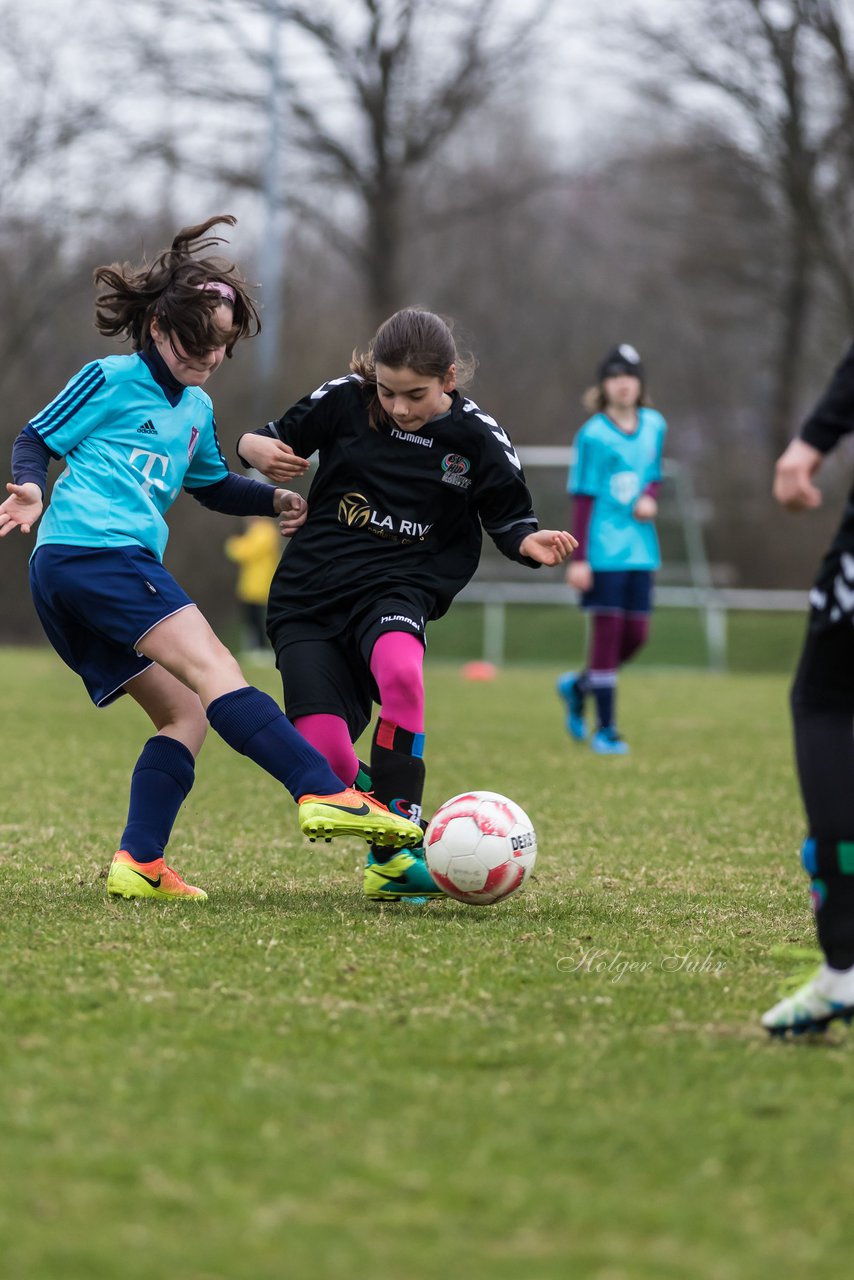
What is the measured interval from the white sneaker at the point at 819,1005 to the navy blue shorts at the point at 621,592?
6.25m

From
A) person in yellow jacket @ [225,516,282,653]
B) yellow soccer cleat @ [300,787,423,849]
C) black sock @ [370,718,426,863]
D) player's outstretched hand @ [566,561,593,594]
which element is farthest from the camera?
person in yellow jacket @ [225,516,282,653]

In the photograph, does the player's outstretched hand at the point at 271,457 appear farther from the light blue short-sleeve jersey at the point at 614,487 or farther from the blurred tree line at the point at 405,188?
the blurred tree line at the point at 405,188

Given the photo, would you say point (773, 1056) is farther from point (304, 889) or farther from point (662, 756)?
point (662, 756)

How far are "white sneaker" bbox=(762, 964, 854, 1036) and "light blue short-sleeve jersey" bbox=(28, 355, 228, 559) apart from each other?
2125 millimetres

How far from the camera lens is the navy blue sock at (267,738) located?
3.94m

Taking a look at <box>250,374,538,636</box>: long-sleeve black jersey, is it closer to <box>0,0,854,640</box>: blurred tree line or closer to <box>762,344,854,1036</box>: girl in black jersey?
<box>762,344,854,1036</box>: girl in black jersey

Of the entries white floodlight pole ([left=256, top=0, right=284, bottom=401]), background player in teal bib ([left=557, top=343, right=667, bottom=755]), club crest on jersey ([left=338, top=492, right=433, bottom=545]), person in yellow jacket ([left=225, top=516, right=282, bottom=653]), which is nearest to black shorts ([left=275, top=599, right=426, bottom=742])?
club crest on jersey ([left=338, top=492, right=433, bottom=545])

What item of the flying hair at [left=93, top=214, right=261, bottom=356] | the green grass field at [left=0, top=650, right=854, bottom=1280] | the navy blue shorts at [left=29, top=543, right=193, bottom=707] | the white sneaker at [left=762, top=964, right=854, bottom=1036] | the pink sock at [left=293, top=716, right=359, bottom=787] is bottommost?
the green grass field at [left=0, top=650, right=854, bottom=1280]

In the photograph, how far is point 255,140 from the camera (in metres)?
24.4

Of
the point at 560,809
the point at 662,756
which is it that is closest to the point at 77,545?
the point at 560,809

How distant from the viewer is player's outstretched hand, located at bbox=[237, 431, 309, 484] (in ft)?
14.4

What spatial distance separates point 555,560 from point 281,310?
21.6 meters

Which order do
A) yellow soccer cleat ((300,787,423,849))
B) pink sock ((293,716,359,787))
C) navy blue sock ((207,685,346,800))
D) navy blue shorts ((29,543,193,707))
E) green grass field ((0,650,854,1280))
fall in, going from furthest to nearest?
1. pink sock ((293,716,359,787))
2. navy blue shorts ((29,543,193,707))
3. navy blue sock ((207,685,346,800))
4. yellow soccer cleat ((300,787,423,849))
5. green grass field ((0,650,854,1280))

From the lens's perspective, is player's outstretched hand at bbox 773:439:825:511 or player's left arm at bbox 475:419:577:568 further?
player's left arm at bbox 475:419:577:568
